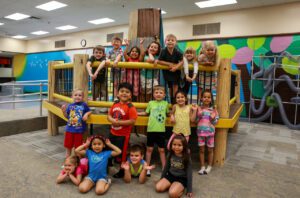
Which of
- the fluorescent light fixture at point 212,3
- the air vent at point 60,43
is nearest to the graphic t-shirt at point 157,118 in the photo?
the fluorescent light fixture at point 212,3

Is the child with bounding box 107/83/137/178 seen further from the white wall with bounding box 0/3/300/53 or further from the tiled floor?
the white wall with bounding box 0/3/300/53

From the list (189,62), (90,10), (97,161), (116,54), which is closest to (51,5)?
(90,10)

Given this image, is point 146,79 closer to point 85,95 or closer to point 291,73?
point 85,95

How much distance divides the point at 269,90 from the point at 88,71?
597 cm

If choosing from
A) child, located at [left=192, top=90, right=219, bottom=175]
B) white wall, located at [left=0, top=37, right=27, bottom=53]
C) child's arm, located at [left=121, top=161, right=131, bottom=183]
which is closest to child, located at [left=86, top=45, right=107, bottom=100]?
child's arm, located at [left=121, top=161, right=131, bottom=183]

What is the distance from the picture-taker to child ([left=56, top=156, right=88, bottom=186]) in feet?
8.94

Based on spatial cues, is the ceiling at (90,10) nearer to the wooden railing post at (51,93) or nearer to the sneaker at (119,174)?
the wooden railing post at (51,93)

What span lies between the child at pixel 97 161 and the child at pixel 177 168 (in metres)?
0.60

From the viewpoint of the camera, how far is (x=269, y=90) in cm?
730

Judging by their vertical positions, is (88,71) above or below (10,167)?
above

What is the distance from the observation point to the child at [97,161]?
258 centimetres

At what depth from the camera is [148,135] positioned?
321cm

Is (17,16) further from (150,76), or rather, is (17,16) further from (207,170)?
(207,170)

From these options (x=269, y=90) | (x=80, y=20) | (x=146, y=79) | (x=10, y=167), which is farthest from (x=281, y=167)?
(x=80, y=20)
